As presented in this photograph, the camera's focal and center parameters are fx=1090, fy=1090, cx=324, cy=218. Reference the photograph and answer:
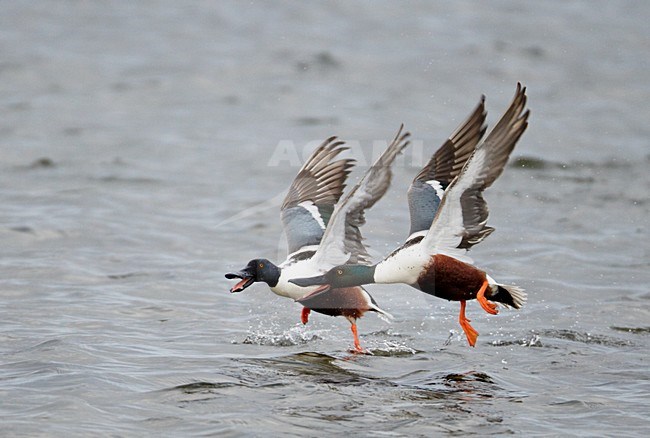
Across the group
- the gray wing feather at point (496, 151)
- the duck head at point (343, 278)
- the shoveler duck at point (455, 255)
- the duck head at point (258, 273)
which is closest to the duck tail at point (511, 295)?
the shoveler duck at point (455, 255)

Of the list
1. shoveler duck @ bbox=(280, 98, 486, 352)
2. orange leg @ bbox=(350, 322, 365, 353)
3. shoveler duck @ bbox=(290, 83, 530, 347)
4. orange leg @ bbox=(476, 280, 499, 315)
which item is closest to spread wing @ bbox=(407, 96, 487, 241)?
shoveler duck @ bbox=(280, 98, 486, 352)

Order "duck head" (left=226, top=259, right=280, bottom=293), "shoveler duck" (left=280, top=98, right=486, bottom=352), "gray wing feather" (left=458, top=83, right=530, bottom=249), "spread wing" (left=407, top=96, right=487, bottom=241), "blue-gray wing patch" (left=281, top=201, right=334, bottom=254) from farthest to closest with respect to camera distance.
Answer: "blue-gray wing patch" (left=281, top=201, right=334, bottom=254) < "spread wing" (left=407, top=96, right=487, bottom=241) < "duck head" (left=226, top=259, right=280, bottom=293) < "shoveler duck" (left=280, top=98, right=486, bottom=352) < "gray wing feather" (left=458, top=83, right=530, bottom=249)

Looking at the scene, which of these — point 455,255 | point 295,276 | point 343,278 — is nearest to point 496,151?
point 455,255

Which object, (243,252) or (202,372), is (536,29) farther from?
(202,372)

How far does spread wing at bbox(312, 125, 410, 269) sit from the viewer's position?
813 cm

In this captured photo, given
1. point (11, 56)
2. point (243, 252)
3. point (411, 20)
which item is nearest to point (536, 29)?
point (411, 20)

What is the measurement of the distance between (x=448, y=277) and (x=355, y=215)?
870mm

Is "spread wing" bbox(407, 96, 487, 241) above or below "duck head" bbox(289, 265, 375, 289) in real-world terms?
above

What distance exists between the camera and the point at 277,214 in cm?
1417

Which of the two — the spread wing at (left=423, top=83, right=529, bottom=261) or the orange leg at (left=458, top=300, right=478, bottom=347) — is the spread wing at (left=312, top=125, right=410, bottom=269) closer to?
the spread wing at (left=423, top=83, right=529, bottom=261)

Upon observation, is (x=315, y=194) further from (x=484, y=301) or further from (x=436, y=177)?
(x=484, y=301)

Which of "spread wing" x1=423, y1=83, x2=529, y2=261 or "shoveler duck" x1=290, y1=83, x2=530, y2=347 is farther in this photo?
"shoveler duck" x1=290, y1=83, x2=530, y2=347

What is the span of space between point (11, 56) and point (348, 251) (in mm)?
14134

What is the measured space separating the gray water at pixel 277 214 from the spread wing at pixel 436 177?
1.10 metres
